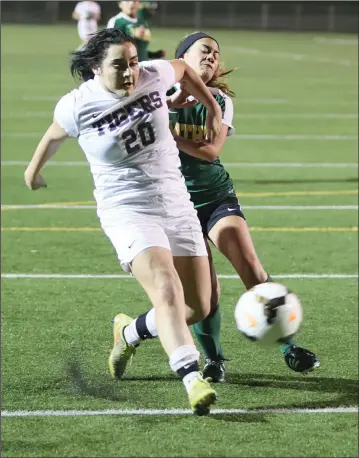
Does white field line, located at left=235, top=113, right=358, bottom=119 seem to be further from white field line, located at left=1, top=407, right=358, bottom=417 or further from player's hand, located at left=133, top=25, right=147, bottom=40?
white field line, located at left=1, top=407, right=358, bottom=417

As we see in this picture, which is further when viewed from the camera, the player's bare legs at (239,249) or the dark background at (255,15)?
the dark background at (255,15)

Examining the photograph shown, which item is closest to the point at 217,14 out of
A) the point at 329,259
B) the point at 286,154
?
the point at 286,154

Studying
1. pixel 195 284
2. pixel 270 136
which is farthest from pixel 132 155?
pixel 270 136

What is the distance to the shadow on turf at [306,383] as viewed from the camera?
709 centimetres

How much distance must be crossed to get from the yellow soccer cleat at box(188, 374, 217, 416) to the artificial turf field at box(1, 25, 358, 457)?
23 centimetres

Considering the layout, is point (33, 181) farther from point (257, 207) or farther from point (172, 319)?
point (257, 207)

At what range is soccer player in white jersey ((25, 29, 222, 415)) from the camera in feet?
21.1

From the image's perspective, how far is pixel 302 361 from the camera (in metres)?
7.29

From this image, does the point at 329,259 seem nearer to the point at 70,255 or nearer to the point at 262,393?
the point at 70,255

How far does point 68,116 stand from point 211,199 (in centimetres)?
147

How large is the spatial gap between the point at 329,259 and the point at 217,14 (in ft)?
171

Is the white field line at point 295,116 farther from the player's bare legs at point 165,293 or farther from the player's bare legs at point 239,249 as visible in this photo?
the player's bare legs at point 165,293

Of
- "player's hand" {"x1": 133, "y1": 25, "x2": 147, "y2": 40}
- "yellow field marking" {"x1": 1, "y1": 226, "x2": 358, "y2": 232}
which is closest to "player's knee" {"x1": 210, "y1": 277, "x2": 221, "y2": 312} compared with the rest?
"yellow field marking" {"x1": 1, "y1": 226, "x2": 358, "y2": 232}

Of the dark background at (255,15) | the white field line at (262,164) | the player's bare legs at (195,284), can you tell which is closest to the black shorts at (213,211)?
the player's bare legs at (195,284)
